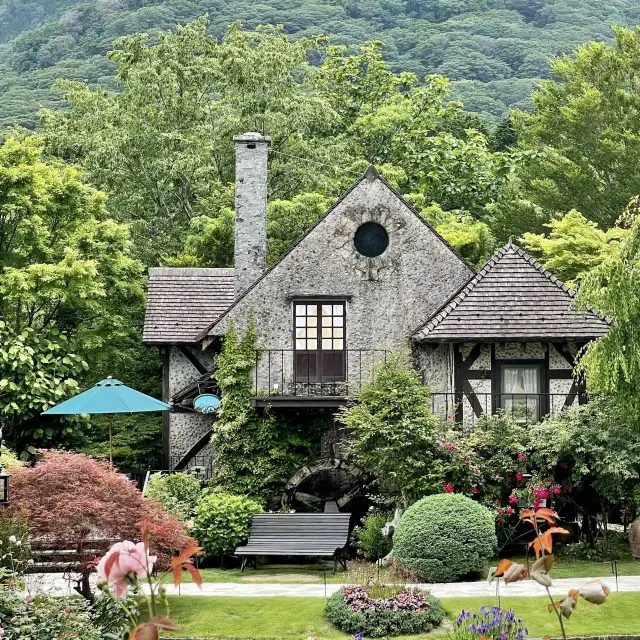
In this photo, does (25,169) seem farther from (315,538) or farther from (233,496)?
(315,538)

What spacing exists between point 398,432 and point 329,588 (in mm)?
4001

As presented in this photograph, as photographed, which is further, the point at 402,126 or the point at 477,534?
the point at 402,126

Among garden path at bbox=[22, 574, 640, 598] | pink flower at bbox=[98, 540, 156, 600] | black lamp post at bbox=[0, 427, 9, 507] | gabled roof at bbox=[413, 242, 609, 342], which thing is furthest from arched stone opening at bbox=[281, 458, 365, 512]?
pink flower at bbox=[98, 540, 156, 600]

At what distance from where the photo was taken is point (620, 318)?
20.5 m

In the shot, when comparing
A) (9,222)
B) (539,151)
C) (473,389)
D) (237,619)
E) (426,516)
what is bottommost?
(237,619)

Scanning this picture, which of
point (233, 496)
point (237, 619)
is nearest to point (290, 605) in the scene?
point (237, 619)

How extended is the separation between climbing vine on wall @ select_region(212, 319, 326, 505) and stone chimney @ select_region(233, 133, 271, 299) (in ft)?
5.44

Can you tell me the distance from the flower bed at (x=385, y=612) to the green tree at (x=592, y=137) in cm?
2532

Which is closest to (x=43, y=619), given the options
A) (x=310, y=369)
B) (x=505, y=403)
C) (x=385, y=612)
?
(x=385, y=612)

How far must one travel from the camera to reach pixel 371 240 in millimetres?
26922

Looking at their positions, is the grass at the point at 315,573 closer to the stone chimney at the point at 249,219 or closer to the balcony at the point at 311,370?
the balcony at the point at 311,370

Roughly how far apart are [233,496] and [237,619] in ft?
20.6

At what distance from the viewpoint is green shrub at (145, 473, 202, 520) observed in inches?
977

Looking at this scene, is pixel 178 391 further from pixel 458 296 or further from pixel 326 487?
pixel 458 296
